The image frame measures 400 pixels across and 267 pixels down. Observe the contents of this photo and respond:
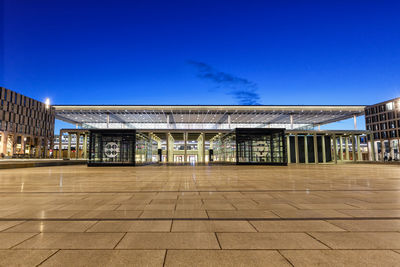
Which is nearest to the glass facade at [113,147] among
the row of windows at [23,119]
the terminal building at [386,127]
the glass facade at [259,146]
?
the glass facade at [259,146]

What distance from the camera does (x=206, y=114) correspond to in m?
54.4

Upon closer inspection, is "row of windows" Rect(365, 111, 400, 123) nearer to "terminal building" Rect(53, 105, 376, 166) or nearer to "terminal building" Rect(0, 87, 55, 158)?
"terminal building" Rect(53, 105, 376, 166)

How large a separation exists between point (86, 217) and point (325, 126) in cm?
7552

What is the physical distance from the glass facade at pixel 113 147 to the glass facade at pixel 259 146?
1345cm

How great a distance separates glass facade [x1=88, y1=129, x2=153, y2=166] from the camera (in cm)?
2788

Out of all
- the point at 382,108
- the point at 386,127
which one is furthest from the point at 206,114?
the point at 382,108

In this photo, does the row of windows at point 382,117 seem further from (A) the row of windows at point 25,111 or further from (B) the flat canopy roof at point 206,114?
Result: (A) the row of windows at point 25,111

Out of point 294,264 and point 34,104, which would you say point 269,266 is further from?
point 34,104

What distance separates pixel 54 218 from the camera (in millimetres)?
4789

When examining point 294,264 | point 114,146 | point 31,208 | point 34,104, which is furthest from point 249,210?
point 34,104

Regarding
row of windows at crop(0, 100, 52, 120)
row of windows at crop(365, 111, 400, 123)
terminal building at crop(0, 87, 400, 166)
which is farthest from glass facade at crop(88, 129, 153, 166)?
row of windows at crop(365, 111, 400, 123)

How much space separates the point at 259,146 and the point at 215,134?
15177 mm

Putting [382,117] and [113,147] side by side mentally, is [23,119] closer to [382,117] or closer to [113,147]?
[113,147]

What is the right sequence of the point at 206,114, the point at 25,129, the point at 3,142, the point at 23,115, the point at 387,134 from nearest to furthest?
the point at 206,114
the point at 3,142
the point at 23,115
the point at 25,129
the point at 387,134
